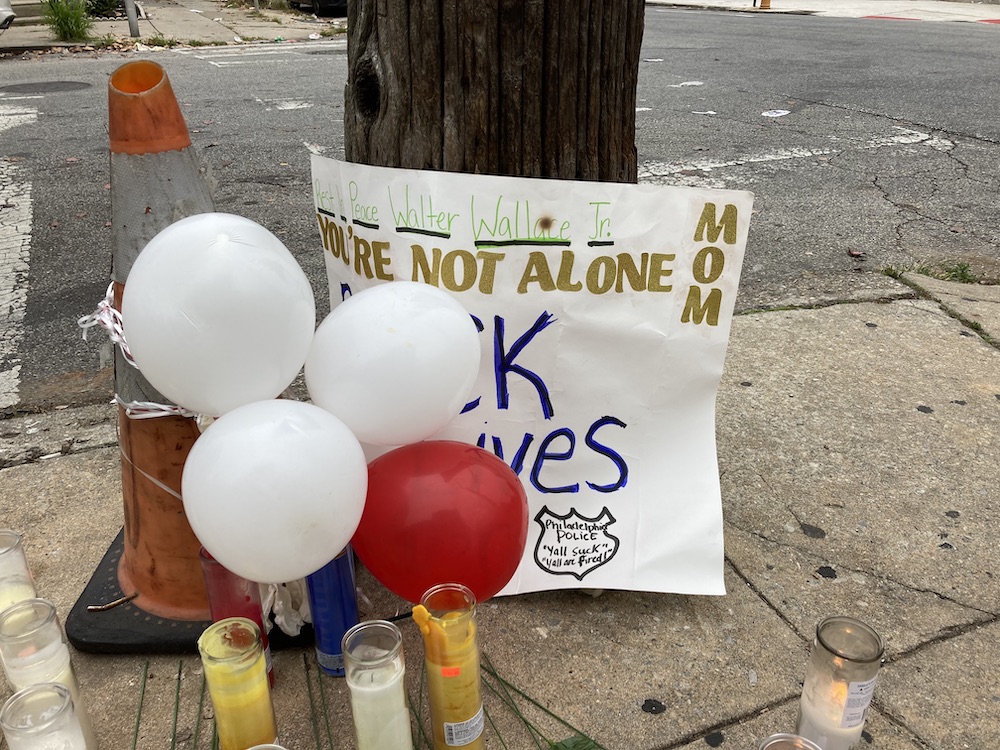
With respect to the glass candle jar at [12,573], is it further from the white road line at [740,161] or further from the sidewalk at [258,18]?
the sidewalk at [258,18]

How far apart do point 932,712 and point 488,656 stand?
94 cm

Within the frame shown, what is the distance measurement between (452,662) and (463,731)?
162 mm

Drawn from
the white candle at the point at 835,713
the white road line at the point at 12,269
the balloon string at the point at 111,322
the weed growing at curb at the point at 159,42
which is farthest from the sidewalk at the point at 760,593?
the weed growing at curb at the point at 159,42

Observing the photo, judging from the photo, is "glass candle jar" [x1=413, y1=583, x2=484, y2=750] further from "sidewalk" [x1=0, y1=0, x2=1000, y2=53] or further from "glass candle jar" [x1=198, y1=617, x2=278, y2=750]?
"sidewalk" [x1=0, y1=0, x2=1000, y2=53]

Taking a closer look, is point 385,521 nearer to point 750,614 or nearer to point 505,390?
point 505,390

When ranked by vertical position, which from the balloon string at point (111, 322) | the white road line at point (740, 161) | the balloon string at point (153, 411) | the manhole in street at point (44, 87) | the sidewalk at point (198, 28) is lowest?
the white road line at point (740, 161)

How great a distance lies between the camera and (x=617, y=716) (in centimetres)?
170

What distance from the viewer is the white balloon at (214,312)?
1.43 meters

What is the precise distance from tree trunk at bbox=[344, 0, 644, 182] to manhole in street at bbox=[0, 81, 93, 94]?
317 inches

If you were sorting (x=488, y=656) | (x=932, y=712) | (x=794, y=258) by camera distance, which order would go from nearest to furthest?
(x=932, y=712) → (x=488, y=656) → (x=794, y=258)

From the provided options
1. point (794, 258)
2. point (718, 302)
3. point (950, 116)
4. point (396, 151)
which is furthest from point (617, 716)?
point (950, 116)

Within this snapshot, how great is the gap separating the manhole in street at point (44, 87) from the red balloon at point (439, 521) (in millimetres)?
8544

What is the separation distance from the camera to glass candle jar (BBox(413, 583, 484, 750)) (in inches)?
57.3

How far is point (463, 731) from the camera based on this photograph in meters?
1.53
